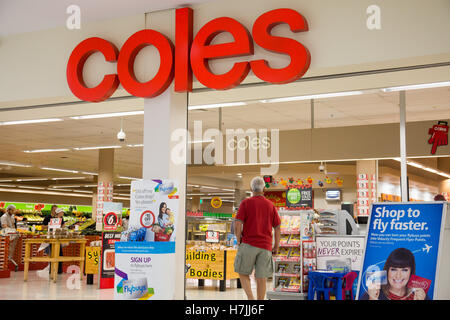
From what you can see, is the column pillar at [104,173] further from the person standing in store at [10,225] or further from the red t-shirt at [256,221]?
the red t-shirt at [256,221]

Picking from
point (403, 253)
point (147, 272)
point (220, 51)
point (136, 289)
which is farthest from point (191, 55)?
point (403, 253)

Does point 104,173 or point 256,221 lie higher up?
point 104,173

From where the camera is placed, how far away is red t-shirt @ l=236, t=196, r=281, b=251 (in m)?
6.20

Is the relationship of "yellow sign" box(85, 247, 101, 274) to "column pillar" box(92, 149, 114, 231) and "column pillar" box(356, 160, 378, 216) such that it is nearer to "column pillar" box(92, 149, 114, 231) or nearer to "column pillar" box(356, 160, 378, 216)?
"column pillar" box(92, 149, 114, 231)

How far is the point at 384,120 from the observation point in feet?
38.4

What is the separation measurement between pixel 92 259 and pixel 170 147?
5058 millimetres

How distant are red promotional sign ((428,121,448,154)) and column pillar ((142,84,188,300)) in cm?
538

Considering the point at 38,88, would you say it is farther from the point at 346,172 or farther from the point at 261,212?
the point at 346,172

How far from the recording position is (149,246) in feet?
18.2

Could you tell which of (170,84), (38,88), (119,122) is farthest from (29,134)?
(170,84)

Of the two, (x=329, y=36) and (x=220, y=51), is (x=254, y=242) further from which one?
(x=329, y=36)

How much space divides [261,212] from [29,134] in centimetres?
941

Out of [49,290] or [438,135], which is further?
[438,135]

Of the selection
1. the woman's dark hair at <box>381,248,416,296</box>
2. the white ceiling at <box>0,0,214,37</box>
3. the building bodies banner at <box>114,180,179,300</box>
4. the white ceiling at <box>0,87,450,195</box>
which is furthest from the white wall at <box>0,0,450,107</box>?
the woman's dark hair at <box>381,248,416,296</box>
